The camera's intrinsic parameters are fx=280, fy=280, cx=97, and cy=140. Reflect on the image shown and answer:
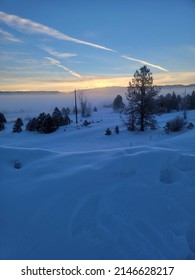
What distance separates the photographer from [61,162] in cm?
823

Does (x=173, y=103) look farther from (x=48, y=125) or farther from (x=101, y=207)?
(x=101, y=207)

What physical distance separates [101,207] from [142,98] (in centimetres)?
2530

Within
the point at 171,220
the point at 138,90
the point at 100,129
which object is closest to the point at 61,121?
the point at 100,129

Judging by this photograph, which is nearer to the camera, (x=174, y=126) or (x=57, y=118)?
(x=174, y=126)

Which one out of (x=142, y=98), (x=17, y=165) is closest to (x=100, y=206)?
(x=17, y=165)

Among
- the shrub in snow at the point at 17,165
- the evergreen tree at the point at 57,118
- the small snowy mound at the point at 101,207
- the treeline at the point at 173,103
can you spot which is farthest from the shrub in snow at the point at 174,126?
the treeline at the point at 173,103

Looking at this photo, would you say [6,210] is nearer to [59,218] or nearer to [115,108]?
[59,218]

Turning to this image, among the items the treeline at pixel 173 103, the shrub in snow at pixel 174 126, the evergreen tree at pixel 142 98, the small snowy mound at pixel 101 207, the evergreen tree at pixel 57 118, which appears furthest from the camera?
the treeline at pixel 173 103

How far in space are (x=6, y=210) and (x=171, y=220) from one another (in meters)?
3.70

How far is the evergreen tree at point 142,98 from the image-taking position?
98.9 feet

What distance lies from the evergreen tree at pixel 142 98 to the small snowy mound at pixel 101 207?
2258 cm

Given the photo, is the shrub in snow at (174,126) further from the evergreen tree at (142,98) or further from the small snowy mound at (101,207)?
the small snowy mound at (101,207)

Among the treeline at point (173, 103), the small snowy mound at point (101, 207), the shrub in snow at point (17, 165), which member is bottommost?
the small snowy mound at point (101, 207)

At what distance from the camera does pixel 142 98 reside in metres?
30.4
